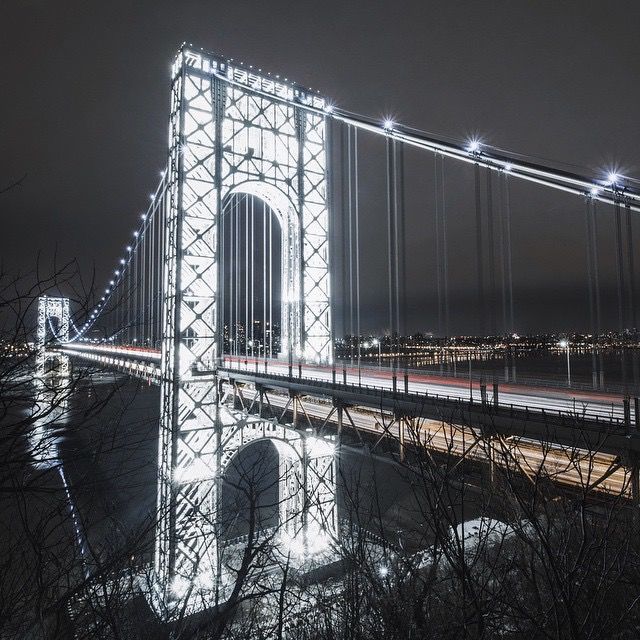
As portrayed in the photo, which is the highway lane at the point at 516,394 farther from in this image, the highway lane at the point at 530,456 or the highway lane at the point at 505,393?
the highway lane at the point at 530,456

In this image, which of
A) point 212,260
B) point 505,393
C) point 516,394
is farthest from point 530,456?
point 212,260

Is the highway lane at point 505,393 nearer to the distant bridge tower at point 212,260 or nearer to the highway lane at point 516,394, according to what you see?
the highway lane at point 516,394

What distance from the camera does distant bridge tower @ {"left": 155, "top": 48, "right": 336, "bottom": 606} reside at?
14.2 m

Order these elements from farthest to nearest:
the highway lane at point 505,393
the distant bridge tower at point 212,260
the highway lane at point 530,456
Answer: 1. the distant bridge tower at point 212,260
2. the highway lane at point 505,393
3. the highway lane at point 530,456

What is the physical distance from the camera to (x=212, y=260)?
50.1 ft

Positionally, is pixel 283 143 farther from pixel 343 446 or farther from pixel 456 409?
pixel 456 409

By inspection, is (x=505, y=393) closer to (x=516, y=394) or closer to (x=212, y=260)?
(x=516, y=394)

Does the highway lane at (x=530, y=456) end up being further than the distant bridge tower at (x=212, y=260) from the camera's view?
No

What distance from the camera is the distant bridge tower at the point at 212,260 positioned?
46.7 ft

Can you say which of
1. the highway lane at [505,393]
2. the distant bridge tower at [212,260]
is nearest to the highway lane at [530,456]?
the highway lane at [505,393]

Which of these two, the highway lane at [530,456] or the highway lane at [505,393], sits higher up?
the highway lane at [505,393]

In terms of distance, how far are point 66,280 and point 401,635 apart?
461 cm

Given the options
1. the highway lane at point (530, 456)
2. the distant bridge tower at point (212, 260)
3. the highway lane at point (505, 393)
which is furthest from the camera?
the distant bridge tower at point (212, 260)

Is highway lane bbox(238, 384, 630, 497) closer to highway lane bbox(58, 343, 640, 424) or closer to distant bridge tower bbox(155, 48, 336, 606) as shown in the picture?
highway lane bbox(58, 343, 640, 424)
